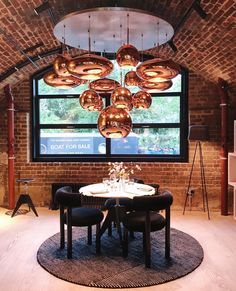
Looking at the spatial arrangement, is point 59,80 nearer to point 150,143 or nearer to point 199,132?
point 199,132

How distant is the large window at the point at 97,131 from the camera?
6520 millimetres

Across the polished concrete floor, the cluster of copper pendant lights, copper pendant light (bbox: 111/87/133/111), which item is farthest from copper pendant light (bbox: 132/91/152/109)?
the polished concrete floor

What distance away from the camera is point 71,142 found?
22.1 ft

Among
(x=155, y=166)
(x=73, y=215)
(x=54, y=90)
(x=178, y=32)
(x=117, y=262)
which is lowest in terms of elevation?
(x=117, y=262)

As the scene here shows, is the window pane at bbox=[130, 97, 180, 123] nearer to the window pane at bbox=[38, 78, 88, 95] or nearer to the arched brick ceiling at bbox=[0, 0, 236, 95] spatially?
the arched brick ceiling at bbox=[0, 0, 236, 95]

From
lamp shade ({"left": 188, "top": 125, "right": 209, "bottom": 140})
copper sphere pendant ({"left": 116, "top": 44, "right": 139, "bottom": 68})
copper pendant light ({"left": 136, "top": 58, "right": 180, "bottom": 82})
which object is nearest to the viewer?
copper pendant light ({"left": 136, "top": 58, "right": 180, "bottom": 82})

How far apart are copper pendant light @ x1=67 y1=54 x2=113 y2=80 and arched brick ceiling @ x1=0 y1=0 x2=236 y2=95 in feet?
4.63

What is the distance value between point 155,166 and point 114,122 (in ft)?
10.9

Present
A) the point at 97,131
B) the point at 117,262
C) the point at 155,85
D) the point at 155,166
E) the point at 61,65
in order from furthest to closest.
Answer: the point at 97,131, the point at 155,166, the point at 155,85, the point at 117,262, the point at 61,65

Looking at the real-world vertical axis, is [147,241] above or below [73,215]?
below

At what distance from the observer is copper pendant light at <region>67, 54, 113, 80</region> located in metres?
2.85

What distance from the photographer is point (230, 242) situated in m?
4.45

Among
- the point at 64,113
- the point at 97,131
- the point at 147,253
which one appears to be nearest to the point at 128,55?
the point at 147,253

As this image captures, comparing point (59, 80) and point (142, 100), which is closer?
point (59, 80)
